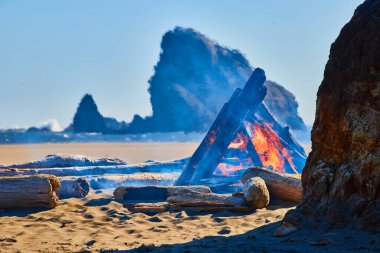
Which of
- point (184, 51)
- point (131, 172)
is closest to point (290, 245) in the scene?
point (131, 172)

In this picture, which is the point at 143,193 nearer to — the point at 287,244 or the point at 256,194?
the point at 256,194

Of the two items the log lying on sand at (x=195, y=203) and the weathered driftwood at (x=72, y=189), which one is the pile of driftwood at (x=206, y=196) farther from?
the weathered driftwood at (x=72, y=189)

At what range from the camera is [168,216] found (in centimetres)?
958

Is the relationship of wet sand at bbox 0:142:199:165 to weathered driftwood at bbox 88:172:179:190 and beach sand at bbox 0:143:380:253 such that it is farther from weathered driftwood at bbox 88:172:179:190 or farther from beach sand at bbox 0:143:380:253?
beach sand at bbox 0:143:380:253

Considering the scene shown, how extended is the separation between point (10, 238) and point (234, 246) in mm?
3265

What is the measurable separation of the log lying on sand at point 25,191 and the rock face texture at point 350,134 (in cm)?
476

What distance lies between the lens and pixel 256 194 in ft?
32.5

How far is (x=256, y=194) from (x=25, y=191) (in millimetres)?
4166

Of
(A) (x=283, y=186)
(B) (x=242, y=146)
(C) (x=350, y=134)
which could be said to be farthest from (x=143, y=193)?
(C) (x=350, y=134)

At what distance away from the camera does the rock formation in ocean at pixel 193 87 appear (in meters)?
48.9

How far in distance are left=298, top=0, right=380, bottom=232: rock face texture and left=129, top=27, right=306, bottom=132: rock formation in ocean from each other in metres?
34.3

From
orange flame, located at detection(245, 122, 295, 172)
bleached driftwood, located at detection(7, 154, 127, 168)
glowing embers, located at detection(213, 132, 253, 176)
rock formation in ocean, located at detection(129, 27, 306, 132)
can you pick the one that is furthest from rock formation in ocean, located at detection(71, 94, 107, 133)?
orange flame, located at detection(245, 122, 295, 172)

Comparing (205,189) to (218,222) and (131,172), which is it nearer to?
(218,222)

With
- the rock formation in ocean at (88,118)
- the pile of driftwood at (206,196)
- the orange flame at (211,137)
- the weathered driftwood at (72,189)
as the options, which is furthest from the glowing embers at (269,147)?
the rock formation in ocean at (88,118)
